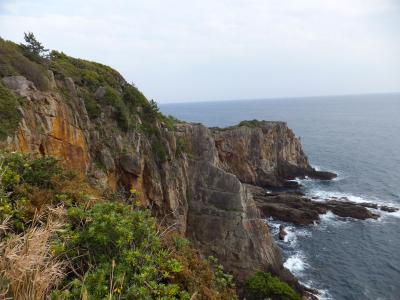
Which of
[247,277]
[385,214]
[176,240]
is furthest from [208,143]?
[176,240]

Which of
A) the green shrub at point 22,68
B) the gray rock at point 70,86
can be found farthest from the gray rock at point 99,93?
the green shrub at point 22,68

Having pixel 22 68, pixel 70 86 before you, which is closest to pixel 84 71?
pixel 70 86

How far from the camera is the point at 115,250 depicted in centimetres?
680

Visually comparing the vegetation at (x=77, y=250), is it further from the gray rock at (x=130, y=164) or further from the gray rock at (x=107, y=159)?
the gray rock at (x=130, y=164)

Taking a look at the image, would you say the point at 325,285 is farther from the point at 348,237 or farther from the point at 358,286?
the point at 348,237

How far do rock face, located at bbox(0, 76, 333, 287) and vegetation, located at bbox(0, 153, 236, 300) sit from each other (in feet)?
28.5

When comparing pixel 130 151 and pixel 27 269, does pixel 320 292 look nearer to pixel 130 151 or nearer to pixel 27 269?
pixel 130 151

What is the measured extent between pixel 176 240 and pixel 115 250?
191 cm

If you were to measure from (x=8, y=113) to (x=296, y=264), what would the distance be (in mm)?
36516

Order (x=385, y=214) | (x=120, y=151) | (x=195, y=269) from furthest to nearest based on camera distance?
1. (x=385, y=214)
2. (x=120, y=151)
3. (x=195, y=269)

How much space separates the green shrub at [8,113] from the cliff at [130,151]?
14 cm

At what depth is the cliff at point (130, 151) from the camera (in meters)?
22.9

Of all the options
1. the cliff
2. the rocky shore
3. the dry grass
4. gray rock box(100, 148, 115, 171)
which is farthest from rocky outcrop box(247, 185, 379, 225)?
the dry grass

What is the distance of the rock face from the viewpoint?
2280 centimetres
